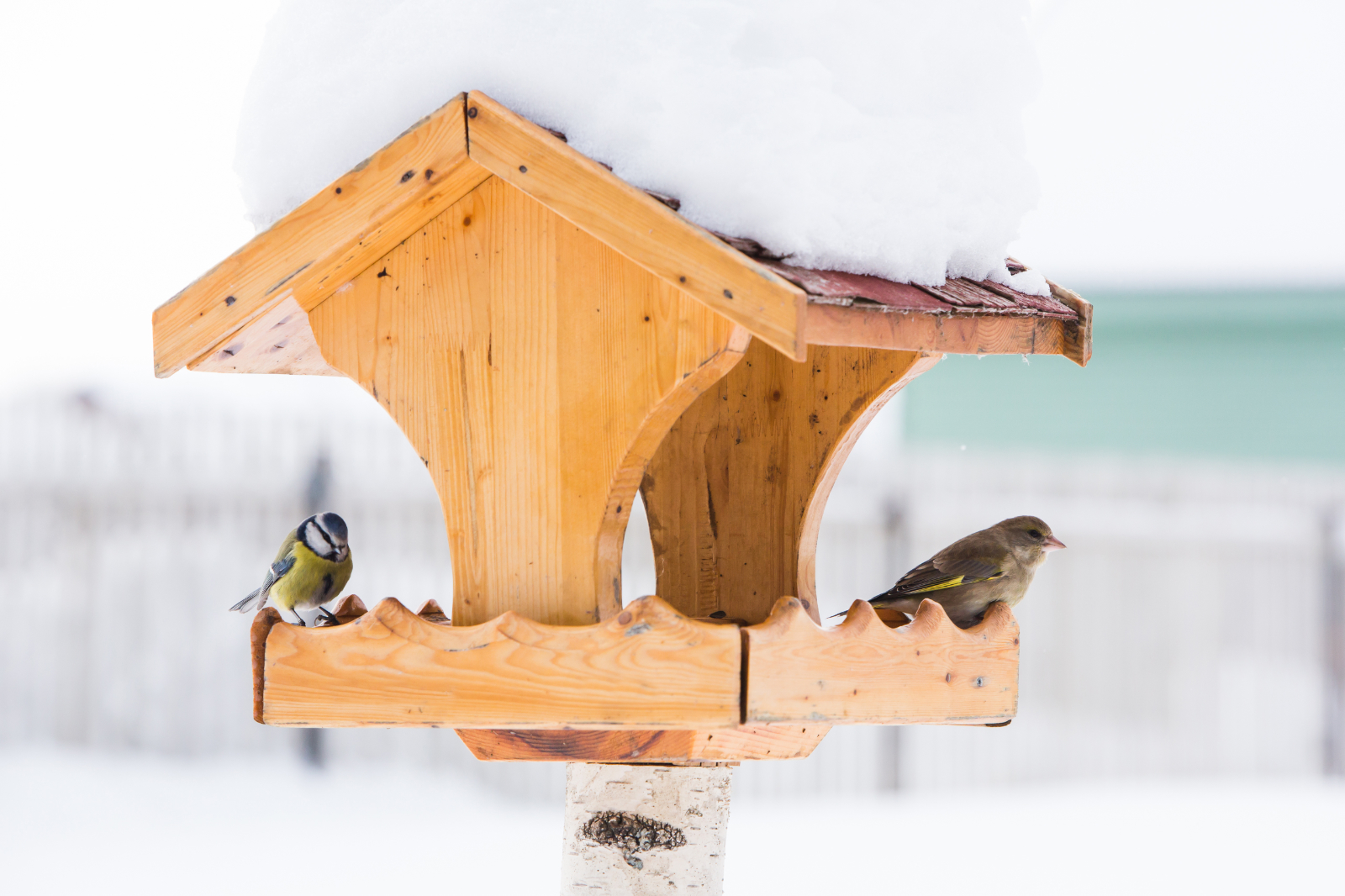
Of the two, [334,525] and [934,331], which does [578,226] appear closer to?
[934,331]

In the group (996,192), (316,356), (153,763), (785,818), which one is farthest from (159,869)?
(996,192)

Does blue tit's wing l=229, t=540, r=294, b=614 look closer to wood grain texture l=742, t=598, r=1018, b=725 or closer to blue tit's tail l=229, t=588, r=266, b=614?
blue tit's tail l=229, t=588, r=266, b=614

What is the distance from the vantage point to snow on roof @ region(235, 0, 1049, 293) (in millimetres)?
1729

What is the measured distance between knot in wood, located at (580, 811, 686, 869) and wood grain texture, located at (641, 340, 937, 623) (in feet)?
1.25

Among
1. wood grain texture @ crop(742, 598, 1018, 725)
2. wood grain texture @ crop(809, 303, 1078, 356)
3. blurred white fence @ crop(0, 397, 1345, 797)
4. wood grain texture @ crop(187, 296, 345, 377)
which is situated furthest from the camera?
blurred white fence @ crop(0, 397, 1345, 797)

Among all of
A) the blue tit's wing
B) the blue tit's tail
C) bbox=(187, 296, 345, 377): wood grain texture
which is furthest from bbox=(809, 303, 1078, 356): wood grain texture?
the blue tit's tail

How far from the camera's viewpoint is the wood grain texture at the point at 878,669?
1.74 m

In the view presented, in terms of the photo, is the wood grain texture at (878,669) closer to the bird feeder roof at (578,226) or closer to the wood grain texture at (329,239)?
the bird feeder roof at (578,226)

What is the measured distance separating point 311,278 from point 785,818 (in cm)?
515

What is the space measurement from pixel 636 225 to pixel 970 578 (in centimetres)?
113

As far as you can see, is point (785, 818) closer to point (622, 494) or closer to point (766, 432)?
point (766, 432)

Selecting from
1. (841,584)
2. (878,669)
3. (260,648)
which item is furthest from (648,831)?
(841,584)

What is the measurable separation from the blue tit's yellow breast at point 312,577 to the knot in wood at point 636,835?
762 millimetres

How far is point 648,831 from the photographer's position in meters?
2.17
